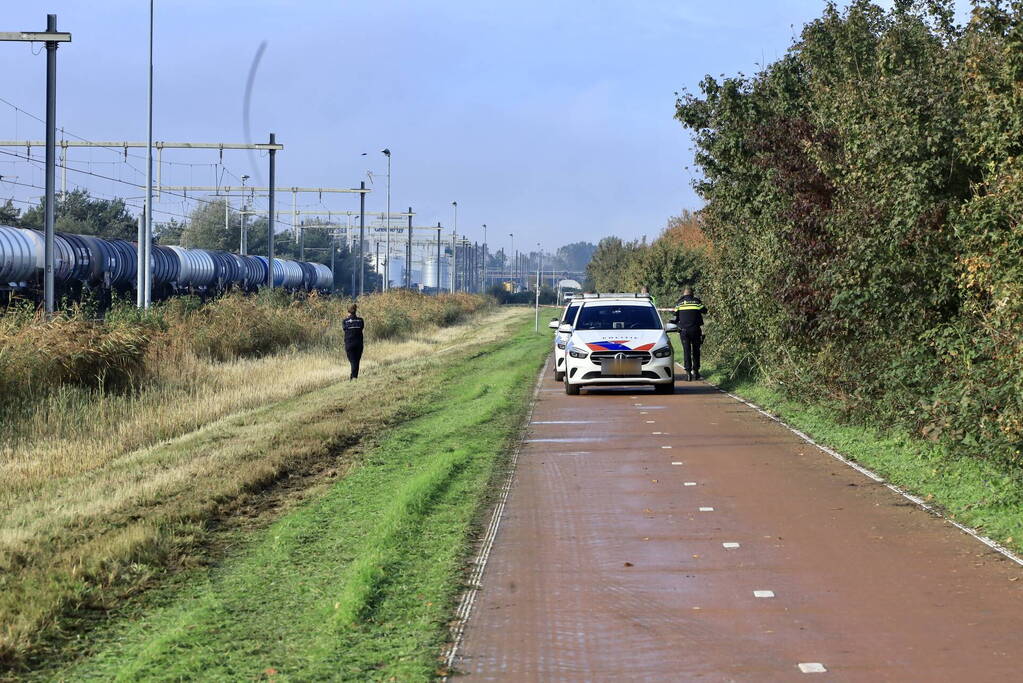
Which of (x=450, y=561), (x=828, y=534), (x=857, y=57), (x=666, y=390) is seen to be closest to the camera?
(x=450, y=561)

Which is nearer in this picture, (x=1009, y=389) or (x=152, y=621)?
(x=152, y=621)

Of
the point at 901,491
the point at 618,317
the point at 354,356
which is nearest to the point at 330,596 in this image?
the point at 901,491

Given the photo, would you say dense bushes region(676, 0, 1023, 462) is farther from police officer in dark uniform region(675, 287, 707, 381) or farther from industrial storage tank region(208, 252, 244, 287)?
industrial storage tank region(208, 252, 244, 287)

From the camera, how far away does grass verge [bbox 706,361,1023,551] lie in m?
9.90

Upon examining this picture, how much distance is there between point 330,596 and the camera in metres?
7.77

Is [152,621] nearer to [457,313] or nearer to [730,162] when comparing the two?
[730,162]

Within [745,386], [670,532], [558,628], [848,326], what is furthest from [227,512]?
[745,386]

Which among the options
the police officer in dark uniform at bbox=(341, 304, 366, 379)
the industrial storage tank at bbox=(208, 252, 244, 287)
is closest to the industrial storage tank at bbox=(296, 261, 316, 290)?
the industrial storage tank at bbox=(208, 252, 244, 287)

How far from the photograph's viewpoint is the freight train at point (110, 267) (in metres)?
36.2

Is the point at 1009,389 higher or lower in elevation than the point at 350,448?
higher

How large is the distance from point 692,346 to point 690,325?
2.63ft

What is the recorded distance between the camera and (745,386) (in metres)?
23.5

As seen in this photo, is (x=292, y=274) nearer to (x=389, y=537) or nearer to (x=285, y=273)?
(x=285, y=273)

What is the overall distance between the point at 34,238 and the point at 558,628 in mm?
34149
